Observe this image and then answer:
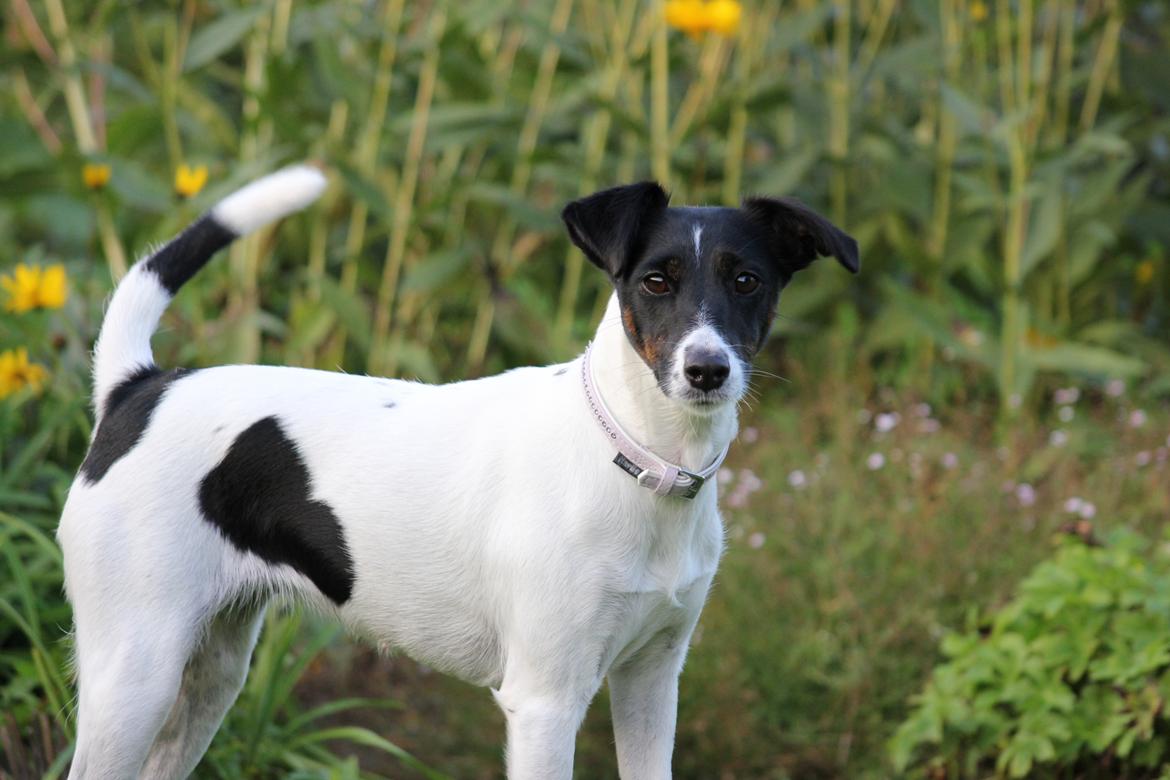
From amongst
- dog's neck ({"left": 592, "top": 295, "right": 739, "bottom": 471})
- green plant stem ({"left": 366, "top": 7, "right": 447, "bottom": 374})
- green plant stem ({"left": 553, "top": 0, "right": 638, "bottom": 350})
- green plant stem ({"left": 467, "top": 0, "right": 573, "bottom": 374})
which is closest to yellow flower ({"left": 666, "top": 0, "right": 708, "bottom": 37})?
green plant stem ({"left": 553, "top": 0, "right": 638, "bottom": 350})

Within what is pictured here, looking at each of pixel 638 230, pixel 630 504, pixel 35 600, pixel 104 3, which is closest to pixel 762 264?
pixel 638 230

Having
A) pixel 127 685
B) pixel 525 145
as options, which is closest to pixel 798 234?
pixel 127 685

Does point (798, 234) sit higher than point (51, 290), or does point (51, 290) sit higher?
point (798, 234)

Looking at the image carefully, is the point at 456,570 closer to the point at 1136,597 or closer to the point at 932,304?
the point at 1136,597

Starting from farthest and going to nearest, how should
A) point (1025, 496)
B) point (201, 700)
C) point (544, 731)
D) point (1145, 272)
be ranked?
point (1145, 272)
point (1025, 496)
point (201, 700)
point (544, 731)

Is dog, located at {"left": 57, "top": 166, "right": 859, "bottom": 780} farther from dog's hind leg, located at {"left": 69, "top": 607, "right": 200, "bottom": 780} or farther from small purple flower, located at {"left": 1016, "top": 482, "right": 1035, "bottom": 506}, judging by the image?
small purple flower, located at {"left": 1016, "top": 482, "right": 1035, "bottom": 506}

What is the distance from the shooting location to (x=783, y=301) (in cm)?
590

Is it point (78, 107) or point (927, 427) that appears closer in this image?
point (927, 427)

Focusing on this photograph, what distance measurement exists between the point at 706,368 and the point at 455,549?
2.13 ft

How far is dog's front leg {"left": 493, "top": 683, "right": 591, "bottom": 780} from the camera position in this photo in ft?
8.20

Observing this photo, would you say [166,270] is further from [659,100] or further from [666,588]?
[659,100]

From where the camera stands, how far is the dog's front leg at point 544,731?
98.4 inches

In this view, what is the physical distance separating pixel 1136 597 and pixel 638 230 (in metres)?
1.60

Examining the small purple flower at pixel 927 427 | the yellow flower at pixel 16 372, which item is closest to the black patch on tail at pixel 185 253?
the yellow flower at pixel 16 372
